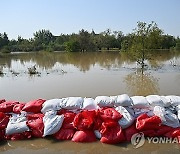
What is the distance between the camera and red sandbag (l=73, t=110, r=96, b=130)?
3.39 metres

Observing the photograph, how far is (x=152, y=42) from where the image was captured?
12305 millimetres

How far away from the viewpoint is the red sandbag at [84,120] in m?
3.39

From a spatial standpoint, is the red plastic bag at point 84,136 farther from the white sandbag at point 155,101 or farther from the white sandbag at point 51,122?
the white sandbag at point 155,101

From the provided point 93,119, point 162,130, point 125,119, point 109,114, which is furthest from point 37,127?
point 162,130

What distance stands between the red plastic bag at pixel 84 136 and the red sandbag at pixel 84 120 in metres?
0.06

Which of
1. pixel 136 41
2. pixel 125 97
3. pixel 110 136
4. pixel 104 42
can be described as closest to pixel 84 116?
pixel 110 136

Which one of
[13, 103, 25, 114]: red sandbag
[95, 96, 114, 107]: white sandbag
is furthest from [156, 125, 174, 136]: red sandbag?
[13, 103, 25, 114]: red sandbag

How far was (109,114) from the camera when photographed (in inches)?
136

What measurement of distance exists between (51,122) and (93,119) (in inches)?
23.5

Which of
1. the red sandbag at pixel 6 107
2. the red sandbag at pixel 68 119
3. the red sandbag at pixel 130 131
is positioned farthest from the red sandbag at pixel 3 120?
the red sandbag at pixel 130 131

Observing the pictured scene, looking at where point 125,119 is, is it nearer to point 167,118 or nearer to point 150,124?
point 150,124

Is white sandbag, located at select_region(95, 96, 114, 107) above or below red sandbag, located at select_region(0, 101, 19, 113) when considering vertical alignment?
above

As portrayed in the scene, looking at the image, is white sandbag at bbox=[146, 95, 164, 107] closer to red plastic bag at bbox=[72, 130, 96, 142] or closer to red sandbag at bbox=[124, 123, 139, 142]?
red sandbag at bbox=[124, 123, 139, 142]

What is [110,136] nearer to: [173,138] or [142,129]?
[142,129]
